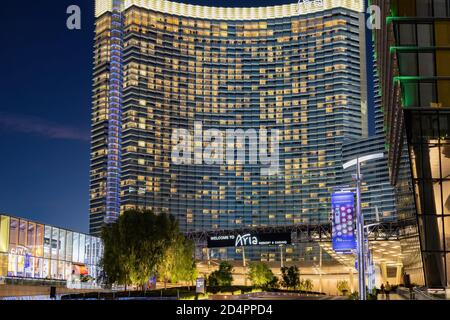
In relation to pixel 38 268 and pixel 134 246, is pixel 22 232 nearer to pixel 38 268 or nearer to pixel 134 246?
pixel 38 268

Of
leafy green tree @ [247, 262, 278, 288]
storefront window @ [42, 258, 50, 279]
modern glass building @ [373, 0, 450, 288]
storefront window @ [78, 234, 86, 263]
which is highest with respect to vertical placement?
modern glass building @ [373, 0, 450, 288]

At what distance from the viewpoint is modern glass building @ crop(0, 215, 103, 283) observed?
64125mm

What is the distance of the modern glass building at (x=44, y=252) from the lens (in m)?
64.1

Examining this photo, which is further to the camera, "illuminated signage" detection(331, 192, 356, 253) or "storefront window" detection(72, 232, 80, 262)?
"storefront window" detection(72, 232, 80, 262)

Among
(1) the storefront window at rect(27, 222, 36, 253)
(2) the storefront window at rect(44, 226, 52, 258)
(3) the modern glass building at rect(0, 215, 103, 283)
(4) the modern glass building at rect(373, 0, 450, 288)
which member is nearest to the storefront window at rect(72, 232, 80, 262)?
(3) the modern glass building at rect(0, 215, 103, 283)

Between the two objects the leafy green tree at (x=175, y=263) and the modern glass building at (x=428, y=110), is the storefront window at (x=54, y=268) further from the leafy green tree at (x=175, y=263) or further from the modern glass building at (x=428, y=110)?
the modern glass building at (x=428, y=110)

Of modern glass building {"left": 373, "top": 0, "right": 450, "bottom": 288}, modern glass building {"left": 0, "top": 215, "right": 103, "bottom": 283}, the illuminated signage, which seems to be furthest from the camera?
modern glass building {"left": 0, "top": 215, "right": 103, "bottom": 283}

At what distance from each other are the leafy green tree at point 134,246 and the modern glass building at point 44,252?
9382mm

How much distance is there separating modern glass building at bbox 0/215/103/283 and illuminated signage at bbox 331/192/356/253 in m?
34.6

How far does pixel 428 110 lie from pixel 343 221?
1251cm

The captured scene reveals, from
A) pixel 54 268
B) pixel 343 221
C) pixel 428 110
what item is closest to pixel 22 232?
pixel 54 268

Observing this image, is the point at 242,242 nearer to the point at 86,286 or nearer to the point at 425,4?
the point at 86,286

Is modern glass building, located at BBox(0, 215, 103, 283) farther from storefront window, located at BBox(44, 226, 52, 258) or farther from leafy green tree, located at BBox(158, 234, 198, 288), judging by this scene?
leafy green tree, located at BBox(158, 234, 198, 288)

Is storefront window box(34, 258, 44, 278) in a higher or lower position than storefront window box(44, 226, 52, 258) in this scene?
lower
